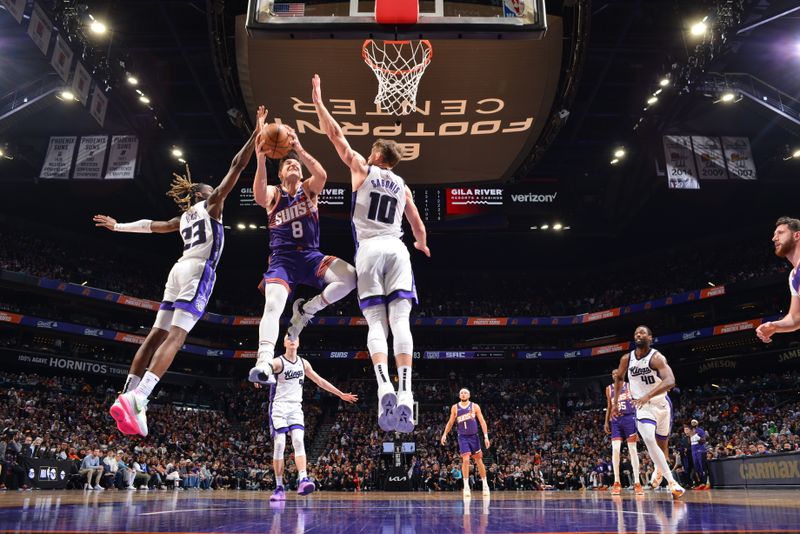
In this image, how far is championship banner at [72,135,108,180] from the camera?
2225 cm

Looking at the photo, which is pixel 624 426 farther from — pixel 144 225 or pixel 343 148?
pixel 144 225

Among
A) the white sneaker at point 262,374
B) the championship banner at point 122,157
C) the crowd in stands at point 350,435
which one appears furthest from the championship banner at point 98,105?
the white sneaker at point 262,374

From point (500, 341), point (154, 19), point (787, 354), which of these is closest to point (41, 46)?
point (154, 19)

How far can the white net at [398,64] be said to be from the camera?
38.3 feet

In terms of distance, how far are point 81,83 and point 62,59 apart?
1.34 metres

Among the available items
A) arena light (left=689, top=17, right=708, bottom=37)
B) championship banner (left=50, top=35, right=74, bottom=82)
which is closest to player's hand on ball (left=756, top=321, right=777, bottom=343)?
arena light (left=689, top=17, right=708, bottom=37)

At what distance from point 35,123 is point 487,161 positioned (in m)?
20.2

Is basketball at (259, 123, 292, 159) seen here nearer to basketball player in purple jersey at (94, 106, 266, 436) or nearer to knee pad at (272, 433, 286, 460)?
basketball player in purple jersey at (94, 106, 266, 436)

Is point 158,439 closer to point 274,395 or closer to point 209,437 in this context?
point 209,437

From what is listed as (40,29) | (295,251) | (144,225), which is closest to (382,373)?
(295,251)

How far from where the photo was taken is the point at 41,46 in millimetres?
15797

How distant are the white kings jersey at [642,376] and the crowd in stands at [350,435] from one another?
10738 mm

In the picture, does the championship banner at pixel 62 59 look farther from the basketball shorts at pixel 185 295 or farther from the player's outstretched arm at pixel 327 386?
the basketball shorts at pixel 185 295

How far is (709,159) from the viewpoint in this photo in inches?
888
